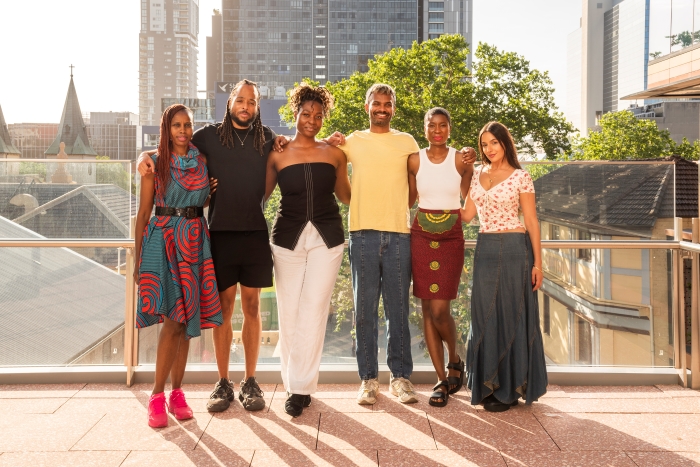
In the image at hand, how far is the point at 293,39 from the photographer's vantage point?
134 m

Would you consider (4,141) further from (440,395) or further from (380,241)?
(440,395)

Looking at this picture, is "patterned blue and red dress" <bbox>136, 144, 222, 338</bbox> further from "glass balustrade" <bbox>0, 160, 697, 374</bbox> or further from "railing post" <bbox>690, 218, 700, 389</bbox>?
"railing post" <bbox>690, 218, 700, 389</bbox>

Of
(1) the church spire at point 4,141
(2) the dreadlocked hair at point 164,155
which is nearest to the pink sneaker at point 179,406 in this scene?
(2) the dreadlocked hair at point 164,155

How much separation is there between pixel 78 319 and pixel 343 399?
1.74 metres

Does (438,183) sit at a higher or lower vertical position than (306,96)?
lower

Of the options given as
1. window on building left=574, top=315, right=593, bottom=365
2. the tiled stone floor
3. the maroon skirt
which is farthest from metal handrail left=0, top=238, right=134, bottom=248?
window on building left=574, top=315, right=593, bottom=365

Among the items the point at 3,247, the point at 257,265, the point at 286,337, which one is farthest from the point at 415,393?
the point at 3,247

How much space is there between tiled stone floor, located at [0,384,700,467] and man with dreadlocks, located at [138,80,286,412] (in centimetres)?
38

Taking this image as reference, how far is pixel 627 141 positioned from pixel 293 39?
296 feet

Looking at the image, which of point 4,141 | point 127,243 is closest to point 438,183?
point 127,243

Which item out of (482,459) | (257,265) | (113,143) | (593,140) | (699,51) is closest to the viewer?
(482,459)

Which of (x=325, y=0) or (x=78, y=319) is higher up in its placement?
(x=325, y=0)

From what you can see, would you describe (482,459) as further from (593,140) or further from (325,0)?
(325,0)

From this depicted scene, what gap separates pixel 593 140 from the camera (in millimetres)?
56875
